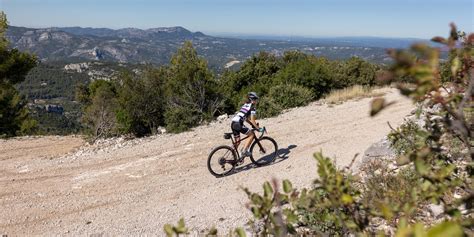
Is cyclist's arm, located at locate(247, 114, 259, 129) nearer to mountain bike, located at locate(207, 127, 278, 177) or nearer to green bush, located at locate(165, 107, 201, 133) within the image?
mountain bike, located at locate(207, 127, 278, 177)

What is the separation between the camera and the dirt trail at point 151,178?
711cm

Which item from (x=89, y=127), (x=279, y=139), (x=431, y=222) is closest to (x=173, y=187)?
(x=279, y=139)

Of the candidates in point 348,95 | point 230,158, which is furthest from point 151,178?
point 348,95

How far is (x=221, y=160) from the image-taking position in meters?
9.14

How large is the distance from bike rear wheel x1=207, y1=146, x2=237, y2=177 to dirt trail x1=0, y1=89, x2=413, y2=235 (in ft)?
0.84

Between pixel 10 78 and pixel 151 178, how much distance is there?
16.0 m

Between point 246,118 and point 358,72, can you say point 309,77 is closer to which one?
point 358,72

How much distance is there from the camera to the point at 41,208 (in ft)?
26.4

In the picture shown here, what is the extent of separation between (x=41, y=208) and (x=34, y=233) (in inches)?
47.3

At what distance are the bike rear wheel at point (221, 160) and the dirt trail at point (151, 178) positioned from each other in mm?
255

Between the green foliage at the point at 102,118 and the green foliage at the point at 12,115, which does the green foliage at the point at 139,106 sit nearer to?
the green foliage at the point at 102,118

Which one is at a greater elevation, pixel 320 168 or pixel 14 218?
pixel 320 168

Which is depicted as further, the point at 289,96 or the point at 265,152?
the point at 289,96

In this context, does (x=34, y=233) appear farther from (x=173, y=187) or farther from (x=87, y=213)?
(x=173, y=187)
